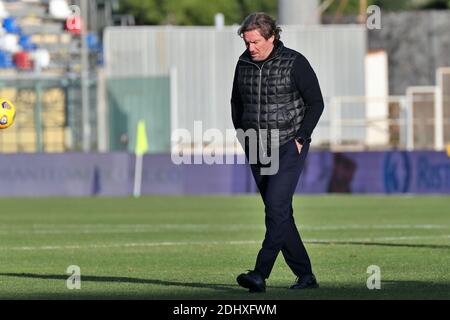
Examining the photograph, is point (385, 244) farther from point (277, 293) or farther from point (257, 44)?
point (257, 44)

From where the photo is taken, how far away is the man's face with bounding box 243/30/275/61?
11.9 m

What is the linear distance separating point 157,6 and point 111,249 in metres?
71.7

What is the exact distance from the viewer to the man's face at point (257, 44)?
11.9 metres

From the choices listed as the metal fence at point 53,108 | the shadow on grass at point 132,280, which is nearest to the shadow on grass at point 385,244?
the shadow on grass at point 132,280

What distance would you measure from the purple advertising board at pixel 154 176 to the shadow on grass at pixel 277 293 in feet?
76.8

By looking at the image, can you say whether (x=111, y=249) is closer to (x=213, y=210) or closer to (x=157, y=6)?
(x=213, y=210)

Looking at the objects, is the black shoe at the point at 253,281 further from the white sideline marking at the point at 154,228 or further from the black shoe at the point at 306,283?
the white sideline marking at the point at 154,228

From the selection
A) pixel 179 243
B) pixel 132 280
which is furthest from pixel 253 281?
pixel 179 243

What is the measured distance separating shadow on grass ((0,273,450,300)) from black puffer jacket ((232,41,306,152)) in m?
1.35

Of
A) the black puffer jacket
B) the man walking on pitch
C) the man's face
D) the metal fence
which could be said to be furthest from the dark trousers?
the metal fence

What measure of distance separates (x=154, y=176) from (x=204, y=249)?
19.6m

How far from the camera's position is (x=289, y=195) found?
39.7ft

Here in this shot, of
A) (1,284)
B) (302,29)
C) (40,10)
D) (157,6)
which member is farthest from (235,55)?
(1,284)

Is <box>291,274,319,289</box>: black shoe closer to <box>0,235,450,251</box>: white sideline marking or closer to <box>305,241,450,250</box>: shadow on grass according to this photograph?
<box>305,241,450,250</box>: shadow on grass
